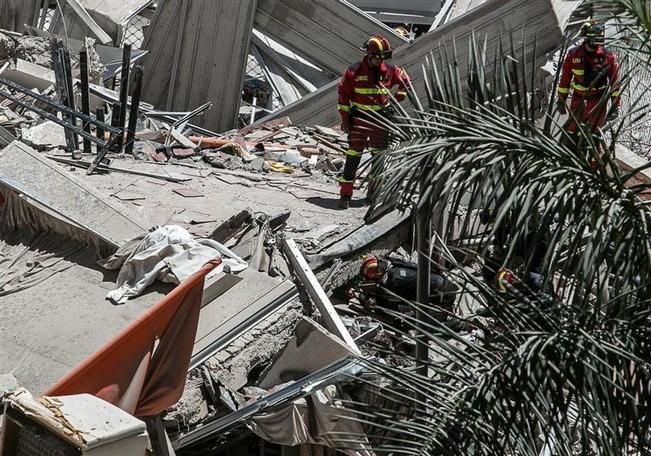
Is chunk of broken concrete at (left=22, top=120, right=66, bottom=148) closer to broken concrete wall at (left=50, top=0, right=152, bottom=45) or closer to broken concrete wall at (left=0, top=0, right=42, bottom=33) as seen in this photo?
broken concrete wall at (left=50, top=0, right=152, bottom=45)

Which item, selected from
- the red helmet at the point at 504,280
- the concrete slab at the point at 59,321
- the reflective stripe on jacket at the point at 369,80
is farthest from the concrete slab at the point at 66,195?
the red helmet at the point at 504,280

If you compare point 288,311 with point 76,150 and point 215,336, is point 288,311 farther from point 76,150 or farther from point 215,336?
point 76,150

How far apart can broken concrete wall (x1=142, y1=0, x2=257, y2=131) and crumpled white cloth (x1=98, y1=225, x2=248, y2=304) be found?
21.7 feet

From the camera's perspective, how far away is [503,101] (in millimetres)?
4480

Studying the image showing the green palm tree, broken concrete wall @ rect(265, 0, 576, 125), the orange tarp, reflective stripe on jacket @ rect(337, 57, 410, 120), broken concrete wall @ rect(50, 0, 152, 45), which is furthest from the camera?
broken concrete wall @ rect(50, 0, 152, 45)

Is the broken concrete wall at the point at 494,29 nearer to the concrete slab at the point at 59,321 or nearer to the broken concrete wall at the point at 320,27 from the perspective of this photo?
the broken concrete wall at the point at 320,27

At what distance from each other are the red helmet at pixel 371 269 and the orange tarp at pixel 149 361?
213cm

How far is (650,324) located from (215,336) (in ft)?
13.1

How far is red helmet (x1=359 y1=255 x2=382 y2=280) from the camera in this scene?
29.0 feet

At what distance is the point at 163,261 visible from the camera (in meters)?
7.87

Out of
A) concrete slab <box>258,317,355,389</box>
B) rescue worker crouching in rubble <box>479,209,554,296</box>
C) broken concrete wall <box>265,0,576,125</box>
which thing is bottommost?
concrete slab <box>258,317,355,389</box>

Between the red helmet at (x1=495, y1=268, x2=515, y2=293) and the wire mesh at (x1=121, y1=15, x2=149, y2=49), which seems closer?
the red helmet at (x1=495, y1=268, x2=515, y2=293)

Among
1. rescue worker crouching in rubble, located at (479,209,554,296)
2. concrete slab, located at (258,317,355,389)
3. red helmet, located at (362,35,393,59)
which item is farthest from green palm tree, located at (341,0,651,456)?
red helmet, located at (362,35,393,59)

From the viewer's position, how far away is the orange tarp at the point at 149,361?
6277 mm
